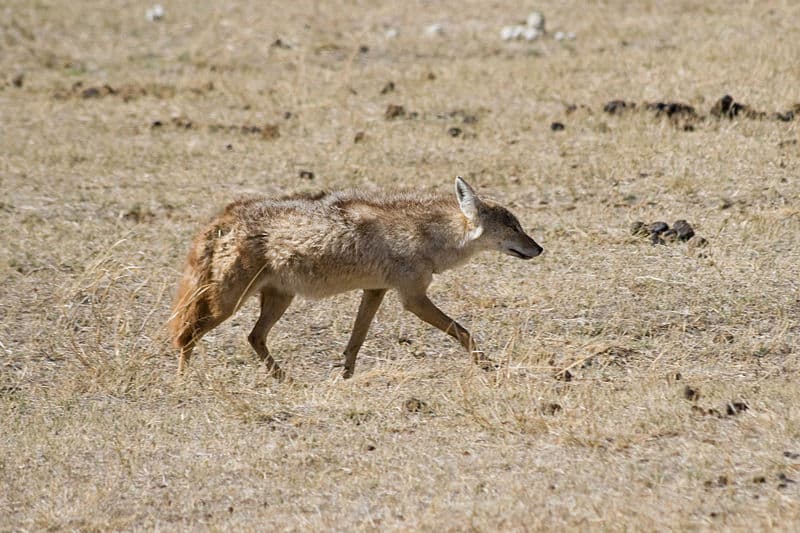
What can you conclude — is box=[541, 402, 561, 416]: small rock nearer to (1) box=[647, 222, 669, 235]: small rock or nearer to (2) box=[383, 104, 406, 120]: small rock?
(1) box=[647, 222, 669, 235]: small rock

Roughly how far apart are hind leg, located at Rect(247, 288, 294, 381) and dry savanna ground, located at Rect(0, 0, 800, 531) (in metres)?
0.19

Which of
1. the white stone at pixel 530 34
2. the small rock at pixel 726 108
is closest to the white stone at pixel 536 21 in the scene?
the white stone at pixel 530 34

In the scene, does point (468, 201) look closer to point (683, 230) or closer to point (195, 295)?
point (195, 295)

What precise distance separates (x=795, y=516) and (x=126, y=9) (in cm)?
1698

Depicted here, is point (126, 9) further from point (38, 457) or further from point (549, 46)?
point (38, 457)

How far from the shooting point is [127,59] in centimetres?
1723

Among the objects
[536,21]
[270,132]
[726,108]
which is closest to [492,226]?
[726,108]

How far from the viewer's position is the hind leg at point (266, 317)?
26.1ft

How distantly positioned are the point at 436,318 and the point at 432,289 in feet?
4.26

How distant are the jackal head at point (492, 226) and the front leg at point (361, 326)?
0.76 metres

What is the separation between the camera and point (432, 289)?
9180 millimetres

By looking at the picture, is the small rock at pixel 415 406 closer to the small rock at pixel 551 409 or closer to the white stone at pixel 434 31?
the small rock at pixel 551 409

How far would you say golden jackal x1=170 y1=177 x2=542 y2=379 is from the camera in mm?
7652

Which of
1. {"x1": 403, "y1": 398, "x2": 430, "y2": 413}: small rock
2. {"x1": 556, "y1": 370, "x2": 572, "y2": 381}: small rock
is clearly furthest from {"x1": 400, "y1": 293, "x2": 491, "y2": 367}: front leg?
{"x1": 403, "y1": 398, "x2": 430, "y2": 413}: small rock
